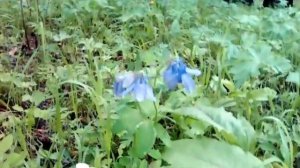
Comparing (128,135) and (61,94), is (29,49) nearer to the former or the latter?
(61,94)

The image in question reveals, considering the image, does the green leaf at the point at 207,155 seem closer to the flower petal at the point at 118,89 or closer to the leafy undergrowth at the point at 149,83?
the leafy undergrowth at the point at 149,83

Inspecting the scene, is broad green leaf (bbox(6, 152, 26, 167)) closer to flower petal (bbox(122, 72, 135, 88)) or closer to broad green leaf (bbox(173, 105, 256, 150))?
flower petal (bbox(122, 72, 135, 88))

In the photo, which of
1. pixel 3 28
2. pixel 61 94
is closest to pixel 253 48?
pixel 61 94

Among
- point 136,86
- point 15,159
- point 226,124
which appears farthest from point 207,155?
point 15,159

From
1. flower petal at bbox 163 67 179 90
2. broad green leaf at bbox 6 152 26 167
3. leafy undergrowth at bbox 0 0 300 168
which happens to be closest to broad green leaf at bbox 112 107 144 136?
leafy undergrowth at bbox 0 0 300 168

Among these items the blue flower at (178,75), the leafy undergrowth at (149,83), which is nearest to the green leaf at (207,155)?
the leafy undergrowth at (149,83)

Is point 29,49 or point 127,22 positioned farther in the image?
point 127,22
